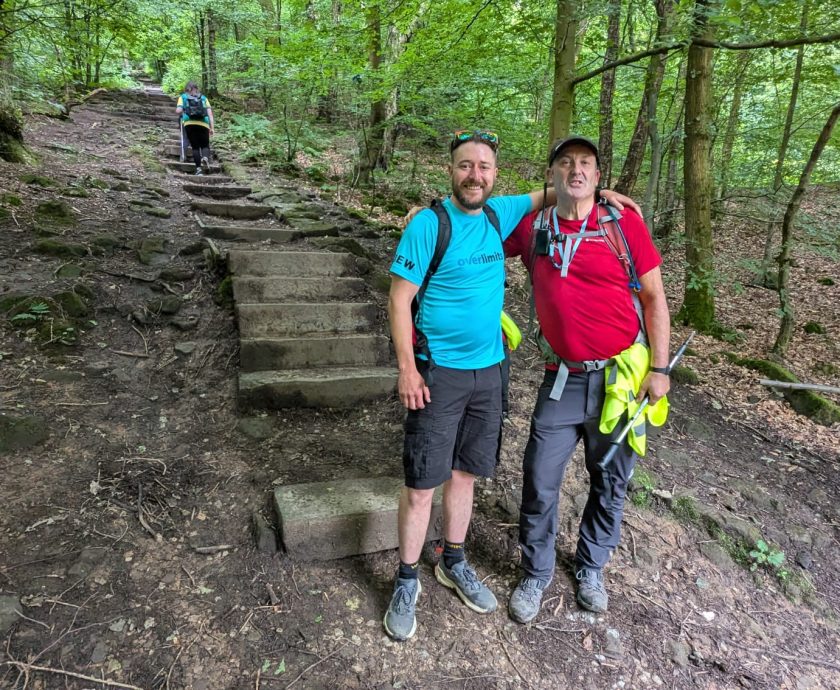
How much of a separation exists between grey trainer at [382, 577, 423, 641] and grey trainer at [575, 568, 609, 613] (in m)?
0.92

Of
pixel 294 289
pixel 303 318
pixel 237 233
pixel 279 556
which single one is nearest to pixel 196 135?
pixel 237 233

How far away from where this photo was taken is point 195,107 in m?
10.6

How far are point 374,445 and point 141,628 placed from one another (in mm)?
1837

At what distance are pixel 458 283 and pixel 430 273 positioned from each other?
13 centimetres

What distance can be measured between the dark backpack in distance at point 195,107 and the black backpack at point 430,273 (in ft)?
34.2

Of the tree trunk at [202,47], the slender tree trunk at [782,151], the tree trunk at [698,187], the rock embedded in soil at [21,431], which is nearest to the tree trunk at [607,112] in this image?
the tree trunk at [698,187]

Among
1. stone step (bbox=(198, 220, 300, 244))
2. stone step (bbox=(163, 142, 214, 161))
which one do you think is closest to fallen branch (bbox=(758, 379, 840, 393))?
stone step (bbox=(198, 220, 300, 244))

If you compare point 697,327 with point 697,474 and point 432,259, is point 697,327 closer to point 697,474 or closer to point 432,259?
point 697,474

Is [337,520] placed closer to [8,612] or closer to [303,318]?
[8,612]

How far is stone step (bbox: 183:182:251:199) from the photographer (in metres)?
9.04

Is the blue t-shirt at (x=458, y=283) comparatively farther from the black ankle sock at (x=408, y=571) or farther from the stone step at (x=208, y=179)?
the stone step at (x=208, y=179)

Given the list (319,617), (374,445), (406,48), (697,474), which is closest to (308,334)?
(374,445)

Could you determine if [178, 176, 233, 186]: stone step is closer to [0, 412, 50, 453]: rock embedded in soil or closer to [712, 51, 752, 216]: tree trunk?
[0, 412, 50, 453]: rock embedded in soil

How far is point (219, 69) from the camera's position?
770 inches
